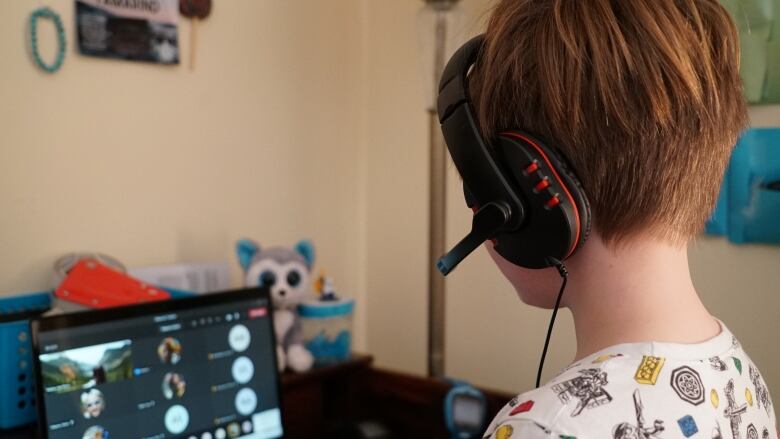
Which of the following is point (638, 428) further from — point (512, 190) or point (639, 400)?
point (512, 190)

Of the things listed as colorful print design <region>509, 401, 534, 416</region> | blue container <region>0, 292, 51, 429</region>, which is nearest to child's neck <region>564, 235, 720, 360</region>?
colorful print design <region>509, 401, 534, 416</region>

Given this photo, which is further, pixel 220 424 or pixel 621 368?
pixel 220 424

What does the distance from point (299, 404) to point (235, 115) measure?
1.90 feet

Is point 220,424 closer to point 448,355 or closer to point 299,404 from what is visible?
point 299,404

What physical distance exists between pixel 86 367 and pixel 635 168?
2.46 feet

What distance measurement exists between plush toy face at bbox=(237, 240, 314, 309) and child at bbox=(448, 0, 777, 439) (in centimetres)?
75

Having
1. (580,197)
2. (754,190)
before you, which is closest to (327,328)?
(754,190)

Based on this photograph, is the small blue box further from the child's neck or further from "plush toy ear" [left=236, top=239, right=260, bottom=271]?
"plush toy ear" [left=236, top=239, right=260, bottom=271]

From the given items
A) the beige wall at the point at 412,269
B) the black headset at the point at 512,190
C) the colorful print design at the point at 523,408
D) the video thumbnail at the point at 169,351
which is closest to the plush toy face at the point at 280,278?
the video thumbnail at the point at 169,351

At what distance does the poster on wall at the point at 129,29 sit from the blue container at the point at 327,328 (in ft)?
1.73

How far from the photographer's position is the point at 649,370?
60cm

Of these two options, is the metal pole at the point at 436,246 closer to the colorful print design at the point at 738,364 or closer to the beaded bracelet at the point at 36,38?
the beaded bracelet at the point at 36,38

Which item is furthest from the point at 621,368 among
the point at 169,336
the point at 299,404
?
the point at 299,404

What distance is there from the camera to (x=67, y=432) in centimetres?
97
